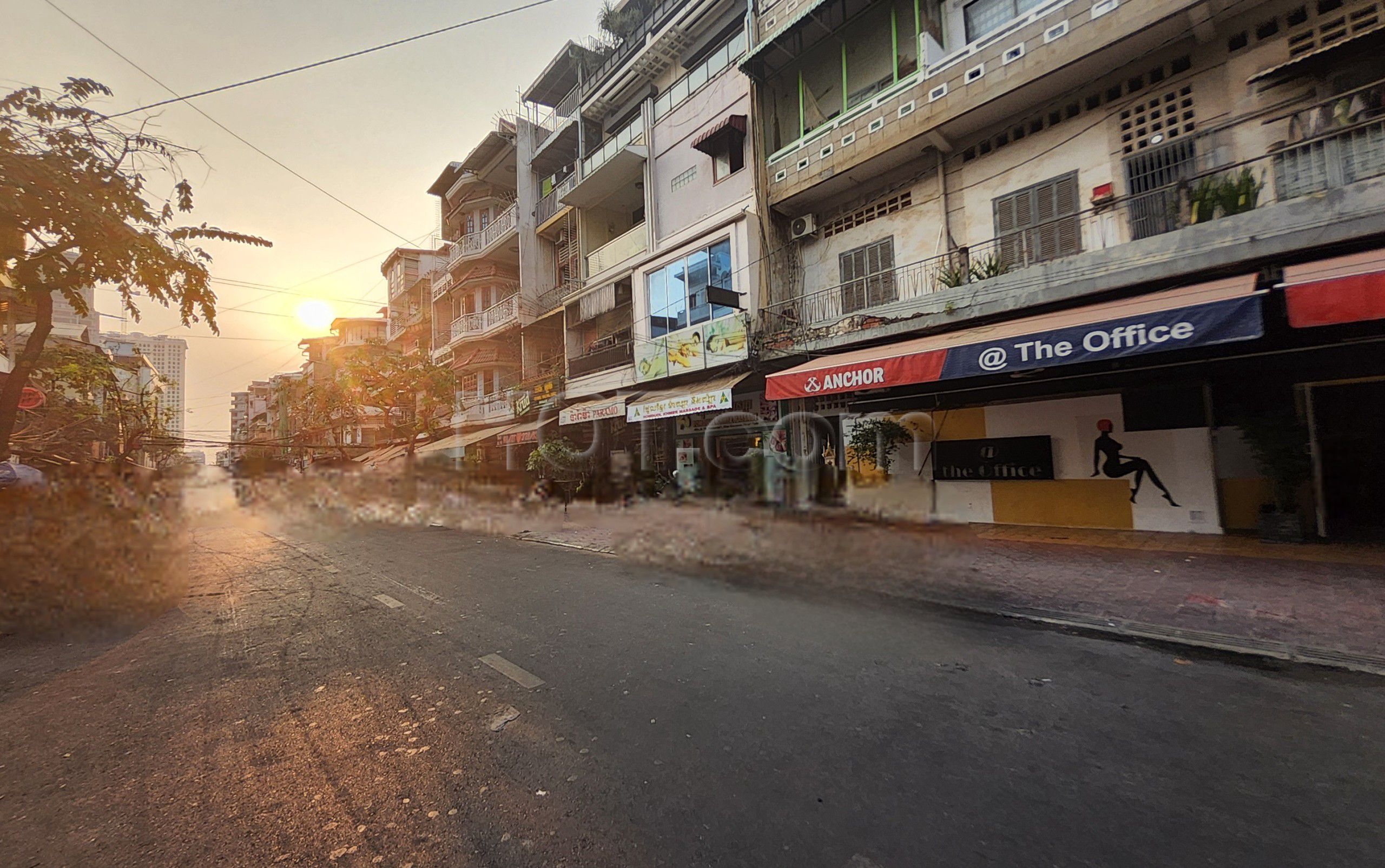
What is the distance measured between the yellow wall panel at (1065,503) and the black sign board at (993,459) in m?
0.19

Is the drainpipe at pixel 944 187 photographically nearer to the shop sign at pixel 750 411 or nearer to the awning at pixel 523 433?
the shop sign at pixel 750 411

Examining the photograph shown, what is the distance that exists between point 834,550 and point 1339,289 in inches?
216

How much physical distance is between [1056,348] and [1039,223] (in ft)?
11.5

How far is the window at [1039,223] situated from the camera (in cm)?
892

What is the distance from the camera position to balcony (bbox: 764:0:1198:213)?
7.87 m

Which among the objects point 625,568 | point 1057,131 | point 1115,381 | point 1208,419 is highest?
point 1057,131

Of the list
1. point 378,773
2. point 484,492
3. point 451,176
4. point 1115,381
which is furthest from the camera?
point 451,176

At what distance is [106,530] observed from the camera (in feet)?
17.1

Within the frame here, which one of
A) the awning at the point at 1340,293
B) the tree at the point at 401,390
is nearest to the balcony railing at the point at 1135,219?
the awning at the point at 1340,293

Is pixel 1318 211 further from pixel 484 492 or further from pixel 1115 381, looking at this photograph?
pixel 484 492

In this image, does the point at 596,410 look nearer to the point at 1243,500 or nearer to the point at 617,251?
the point at 617,251

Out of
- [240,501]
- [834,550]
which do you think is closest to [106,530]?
[240,501]

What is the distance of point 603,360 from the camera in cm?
1789

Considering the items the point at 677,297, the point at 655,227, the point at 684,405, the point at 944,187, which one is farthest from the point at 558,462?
the point at 944,187
